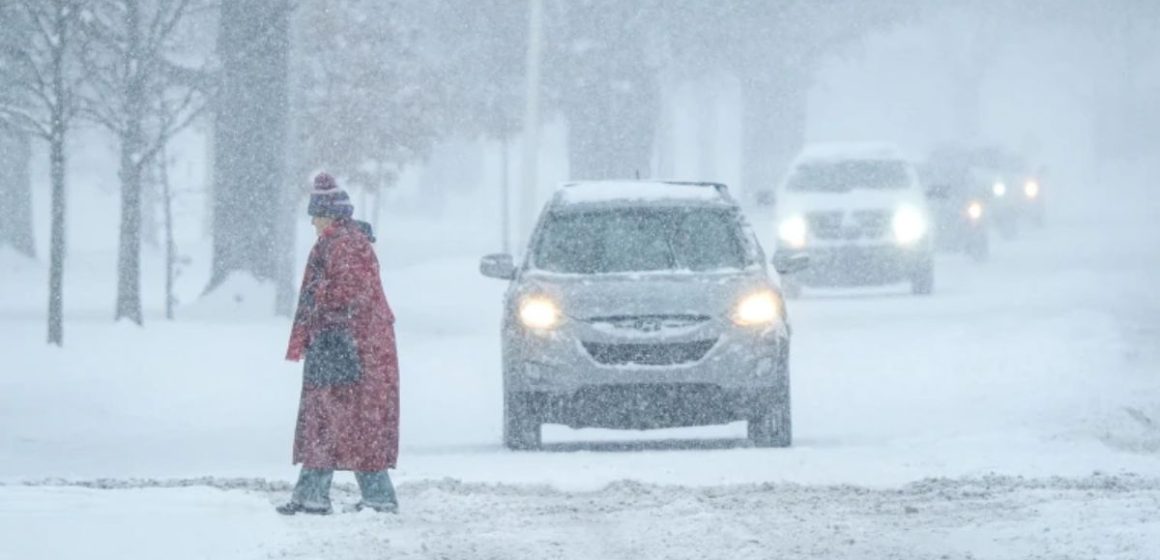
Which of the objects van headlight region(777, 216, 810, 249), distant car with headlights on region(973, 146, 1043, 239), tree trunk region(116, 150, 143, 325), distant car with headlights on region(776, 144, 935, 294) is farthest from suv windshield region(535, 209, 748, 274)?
distant car with headlights on region(973, 146, 1043, 239)

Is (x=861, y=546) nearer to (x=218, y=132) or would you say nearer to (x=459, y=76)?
(x=218, y=132)

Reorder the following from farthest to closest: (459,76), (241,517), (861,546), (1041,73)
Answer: (1041,73) → (459,76) → (241,517) → (861,546)

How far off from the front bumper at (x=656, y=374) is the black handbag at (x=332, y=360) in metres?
3.44

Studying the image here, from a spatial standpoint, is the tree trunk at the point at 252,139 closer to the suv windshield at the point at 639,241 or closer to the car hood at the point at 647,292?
the suv windshield at the point at 639,241

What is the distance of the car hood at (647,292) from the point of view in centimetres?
1404

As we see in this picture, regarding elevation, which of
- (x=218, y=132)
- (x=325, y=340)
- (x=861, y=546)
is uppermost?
(x=218, y=132)

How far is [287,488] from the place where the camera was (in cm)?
1200

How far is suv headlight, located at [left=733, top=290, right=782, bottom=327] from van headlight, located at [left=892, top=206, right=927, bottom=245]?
15.1 m

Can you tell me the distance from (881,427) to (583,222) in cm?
247

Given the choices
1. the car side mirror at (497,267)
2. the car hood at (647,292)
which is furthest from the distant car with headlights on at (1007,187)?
the car hood at (647,292)

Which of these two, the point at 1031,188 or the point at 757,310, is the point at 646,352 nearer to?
the point at 757,310

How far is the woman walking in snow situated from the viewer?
418 inches

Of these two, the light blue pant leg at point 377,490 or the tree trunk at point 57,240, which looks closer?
the light blue pant leg at point 377,490

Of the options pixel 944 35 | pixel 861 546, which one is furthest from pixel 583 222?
pixel 944 35
